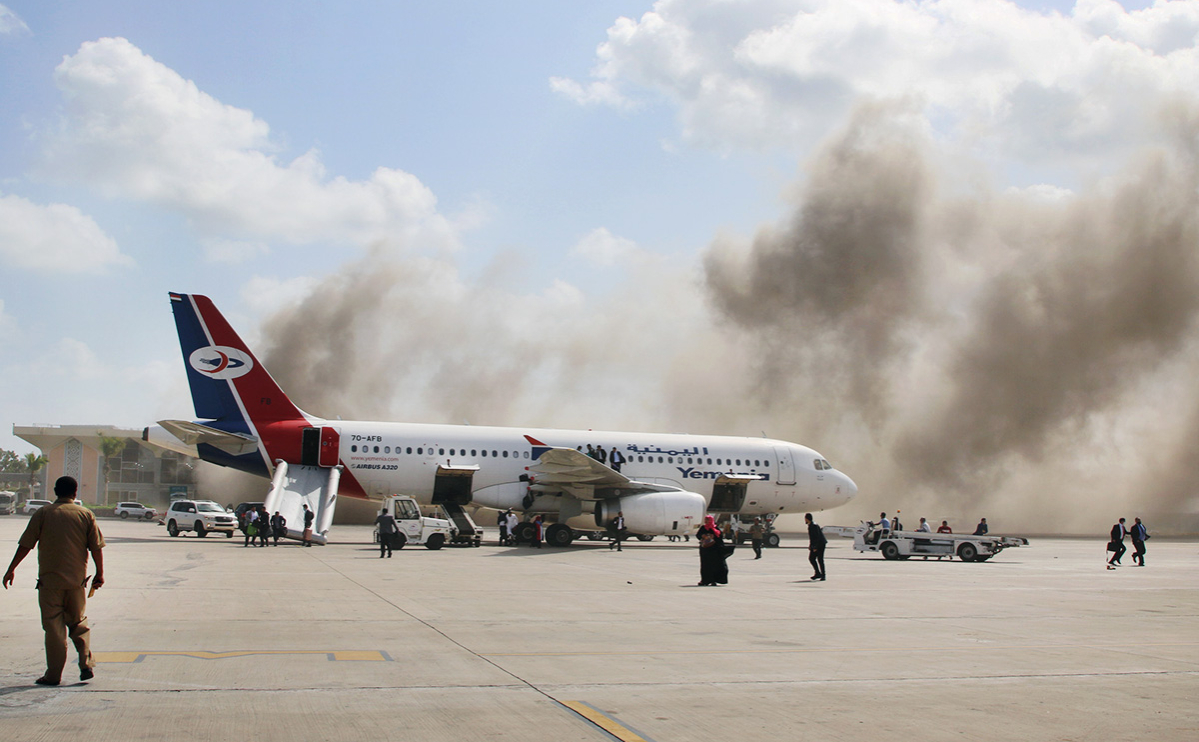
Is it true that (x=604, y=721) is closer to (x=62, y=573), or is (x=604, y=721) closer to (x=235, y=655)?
(x=235, y=655)

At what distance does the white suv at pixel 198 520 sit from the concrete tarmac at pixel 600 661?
73.1 feet

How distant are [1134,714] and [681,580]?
11.8 m

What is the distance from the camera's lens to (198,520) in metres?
38.0

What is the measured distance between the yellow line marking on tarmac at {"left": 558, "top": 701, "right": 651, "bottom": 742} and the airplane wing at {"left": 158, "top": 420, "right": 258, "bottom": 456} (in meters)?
24.7

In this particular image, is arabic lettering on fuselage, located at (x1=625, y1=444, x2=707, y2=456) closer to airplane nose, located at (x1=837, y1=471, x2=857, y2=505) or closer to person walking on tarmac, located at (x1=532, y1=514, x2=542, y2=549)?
person walking on tarmac, located at (x1=532, y1=514, x2=542, y2=549)

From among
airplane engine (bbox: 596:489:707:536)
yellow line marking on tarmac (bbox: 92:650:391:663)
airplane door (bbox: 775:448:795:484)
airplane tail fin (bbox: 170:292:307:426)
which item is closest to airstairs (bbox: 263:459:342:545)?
airplane tail fin (bbox: 170:292:307:426)

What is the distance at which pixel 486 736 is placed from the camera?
5.57m

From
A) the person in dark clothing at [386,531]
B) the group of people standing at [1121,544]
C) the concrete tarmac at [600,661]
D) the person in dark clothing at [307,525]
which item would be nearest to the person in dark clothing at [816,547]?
the concrete tarmac at [600,661]

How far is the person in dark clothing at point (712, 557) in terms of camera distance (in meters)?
16.5

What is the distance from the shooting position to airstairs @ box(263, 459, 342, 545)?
27234mm

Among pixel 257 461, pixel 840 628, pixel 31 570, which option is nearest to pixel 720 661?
pixel 840 628

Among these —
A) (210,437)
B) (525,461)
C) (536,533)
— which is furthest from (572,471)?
(210,437)

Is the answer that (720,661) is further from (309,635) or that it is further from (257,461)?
(257,461)

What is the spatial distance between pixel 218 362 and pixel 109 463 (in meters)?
71.1
